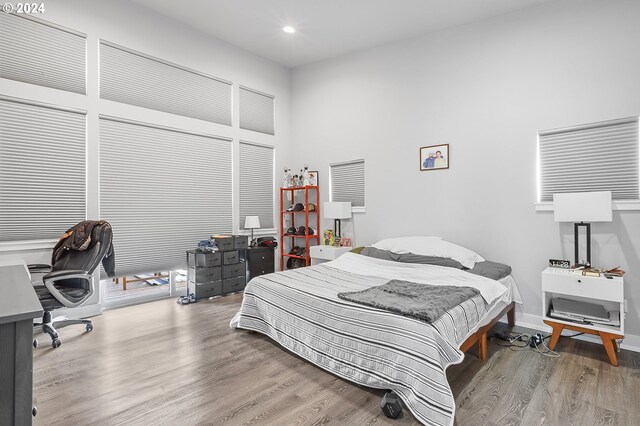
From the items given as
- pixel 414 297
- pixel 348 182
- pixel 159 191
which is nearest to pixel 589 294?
pixel 414 297

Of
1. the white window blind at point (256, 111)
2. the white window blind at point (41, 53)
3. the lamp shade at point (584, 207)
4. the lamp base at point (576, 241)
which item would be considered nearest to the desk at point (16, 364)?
the white window blind at point (41, 53)

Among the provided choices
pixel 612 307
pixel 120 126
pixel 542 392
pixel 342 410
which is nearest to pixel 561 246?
pixel 612 307

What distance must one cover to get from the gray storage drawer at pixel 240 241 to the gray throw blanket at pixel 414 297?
8.70 feet

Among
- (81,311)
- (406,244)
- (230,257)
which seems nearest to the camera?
(81,311)

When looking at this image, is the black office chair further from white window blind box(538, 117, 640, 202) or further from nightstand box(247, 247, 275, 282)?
white window blind box(538, 117, 640, 202)

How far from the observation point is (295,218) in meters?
6.15

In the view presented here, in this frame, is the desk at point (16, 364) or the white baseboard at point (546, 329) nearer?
the desk at point (16, 364)

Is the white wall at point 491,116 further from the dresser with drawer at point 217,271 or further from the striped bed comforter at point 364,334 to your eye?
the dresser with drawer at point 217,271

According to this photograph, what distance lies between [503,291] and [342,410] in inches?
75.9

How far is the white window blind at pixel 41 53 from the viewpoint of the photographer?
11.3 ft

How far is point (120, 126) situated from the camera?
4.21m

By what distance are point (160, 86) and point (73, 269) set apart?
2.65 meters

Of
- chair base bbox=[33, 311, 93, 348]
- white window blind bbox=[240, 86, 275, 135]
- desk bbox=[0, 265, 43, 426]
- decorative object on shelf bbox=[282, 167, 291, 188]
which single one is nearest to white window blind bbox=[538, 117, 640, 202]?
decorative object on shelf bbox=[282, 167, 291, 188]

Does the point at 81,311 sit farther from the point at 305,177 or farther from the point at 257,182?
the point at 305,177
